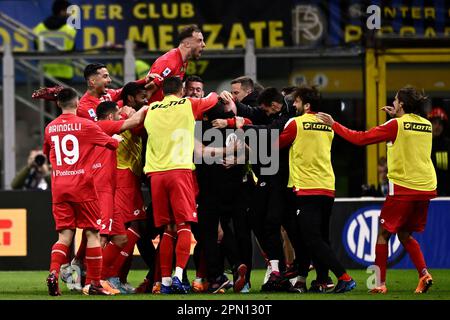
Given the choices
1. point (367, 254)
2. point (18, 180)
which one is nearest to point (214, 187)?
point (367, 254)

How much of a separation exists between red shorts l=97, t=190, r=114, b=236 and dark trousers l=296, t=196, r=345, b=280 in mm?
A: 2012

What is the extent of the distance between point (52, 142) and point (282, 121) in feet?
8.27

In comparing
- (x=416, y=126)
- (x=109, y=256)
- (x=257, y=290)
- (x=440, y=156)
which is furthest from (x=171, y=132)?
(x=440, y=156)

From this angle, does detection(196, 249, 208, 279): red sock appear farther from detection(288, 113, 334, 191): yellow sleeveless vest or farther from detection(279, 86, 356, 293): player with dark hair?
detection(288, 113, 334, 191): yellow sleeveless vest

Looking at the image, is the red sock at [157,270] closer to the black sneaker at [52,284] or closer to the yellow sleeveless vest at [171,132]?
the yellow sleeveless vest at [171,132]

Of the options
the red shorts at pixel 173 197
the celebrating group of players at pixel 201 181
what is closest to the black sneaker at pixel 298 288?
the celebrating group of players at pixel 201 181

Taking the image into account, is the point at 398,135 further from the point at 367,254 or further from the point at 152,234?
the point at 367,254

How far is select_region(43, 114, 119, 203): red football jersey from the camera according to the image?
39.8ft

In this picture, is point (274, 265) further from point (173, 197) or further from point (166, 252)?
point (173, 197)

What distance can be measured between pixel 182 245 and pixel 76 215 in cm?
113

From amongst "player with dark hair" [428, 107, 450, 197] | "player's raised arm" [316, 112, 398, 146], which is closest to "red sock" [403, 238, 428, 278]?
"player's raised arm" [316, 112, 398, 146]

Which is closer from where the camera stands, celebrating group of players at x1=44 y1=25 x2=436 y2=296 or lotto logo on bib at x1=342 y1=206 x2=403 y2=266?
celebrating group of players at x1=44 y1=25 x2=436 y2=296

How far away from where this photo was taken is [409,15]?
19.4m

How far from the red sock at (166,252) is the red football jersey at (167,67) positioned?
66.7 inches
